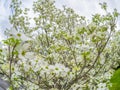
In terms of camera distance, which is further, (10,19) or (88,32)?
(10,19)

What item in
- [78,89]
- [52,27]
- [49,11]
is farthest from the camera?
[49,11]

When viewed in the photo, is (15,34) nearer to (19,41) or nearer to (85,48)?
(19,41)

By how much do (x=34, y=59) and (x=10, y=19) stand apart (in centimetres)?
750

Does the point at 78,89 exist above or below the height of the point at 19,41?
below

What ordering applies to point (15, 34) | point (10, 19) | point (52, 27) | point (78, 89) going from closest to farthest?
point (15, 34), point (78, 89), point (52, 27), point (10, 19)

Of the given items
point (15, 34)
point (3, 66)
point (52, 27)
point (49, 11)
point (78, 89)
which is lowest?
point (78, 89)

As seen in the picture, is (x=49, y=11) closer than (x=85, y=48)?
No

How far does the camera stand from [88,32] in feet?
11.4

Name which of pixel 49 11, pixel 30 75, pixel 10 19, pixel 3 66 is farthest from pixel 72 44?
pixel 10 19

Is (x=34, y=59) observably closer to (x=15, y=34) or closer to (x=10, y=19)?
(x=15, y=34)

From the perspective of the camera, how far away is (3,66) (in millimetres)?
2951

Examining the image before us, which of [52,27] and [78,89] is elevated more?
[52,27]

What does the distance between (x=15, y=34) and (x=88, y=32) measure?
1254mm

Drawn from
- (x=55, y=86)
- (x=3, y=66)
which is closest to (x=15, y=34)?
(x=3, y=66)
